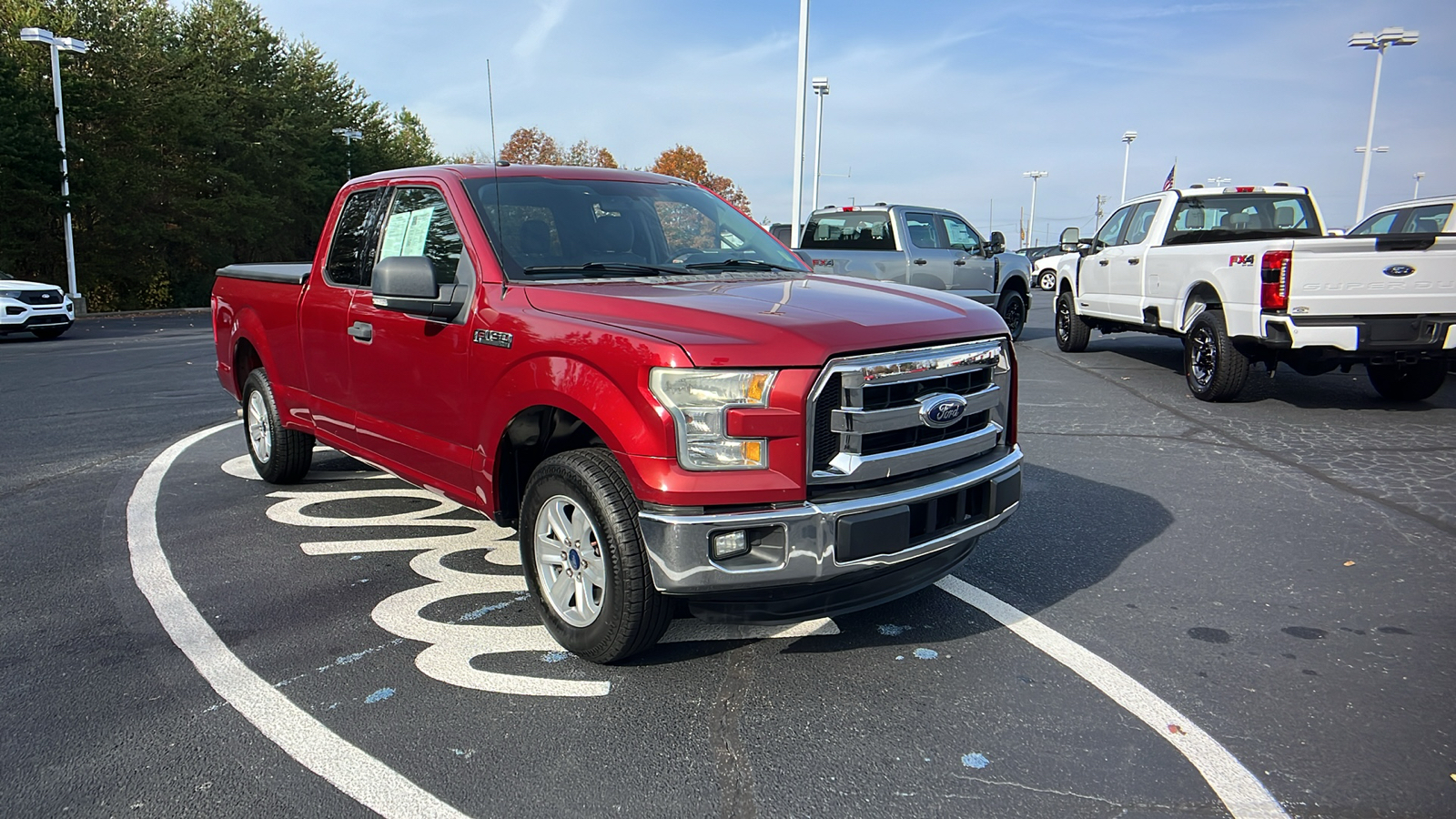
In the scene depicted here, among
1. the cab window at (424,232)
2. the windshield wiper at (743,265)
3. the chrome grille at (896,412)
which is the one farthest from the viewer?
the windshield wiper at (743,265)

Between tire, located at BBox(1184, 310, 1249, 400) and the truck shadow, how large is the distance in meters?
3.59

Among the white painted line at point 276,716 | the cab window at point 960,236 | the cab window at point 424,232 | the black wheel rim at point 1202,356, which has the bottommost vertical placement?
the white painted line at point 276,716

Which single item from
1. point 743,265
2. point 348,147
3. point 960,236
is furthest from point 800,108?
point 348,147

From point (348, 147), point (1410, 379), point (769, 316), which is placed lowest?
point (1410, 379)

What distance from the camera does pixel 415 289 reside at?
379cm

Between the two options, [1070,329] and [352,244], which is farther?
[1070,329]

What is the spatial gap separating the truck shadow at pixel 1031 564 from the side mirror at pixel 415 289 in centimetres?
163

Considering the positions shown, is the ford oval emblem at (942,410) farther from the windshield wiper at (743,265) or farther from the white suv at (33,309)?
the white suv at (33,309)

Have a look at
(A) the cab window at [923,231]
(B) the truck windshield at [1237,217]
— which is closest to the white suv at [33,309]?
(A) the cab window at [923,231]

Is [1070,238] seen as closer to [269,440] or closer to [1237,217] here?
[1237,217]

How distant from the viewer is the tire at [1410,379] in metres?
8.85

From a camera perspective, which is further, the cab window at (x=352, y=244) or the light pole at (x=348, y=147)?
the light pole at (x=348, y=147)

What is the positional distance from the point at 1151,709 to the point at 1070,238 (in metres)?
10.7

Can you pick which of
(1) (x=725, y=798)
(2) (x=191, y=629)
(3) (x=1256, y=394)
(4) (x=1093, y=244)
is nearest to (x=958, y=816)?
(1) (x=725, y=798)
